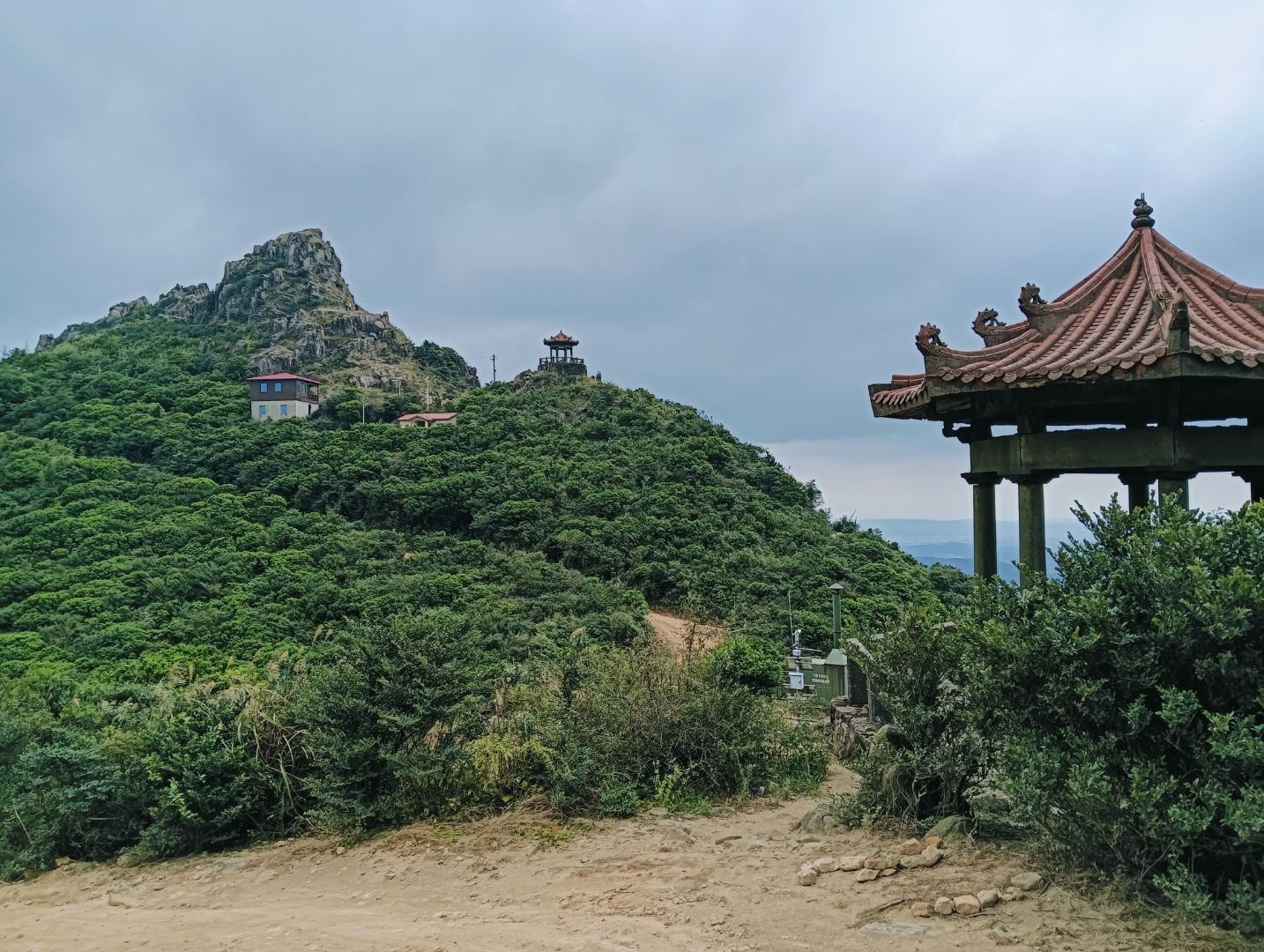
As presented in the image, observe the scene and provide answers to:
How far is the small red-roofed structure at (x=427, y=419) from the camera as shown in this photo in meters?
44.8

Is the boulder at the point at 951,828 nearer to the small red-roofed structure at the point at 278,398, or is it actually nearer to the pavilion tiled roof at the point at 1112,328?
the pavilion tiled roof at the point at 1112,328

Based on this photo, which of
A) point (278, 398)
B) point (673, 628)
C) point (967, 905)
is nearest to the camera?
point (967, 905)

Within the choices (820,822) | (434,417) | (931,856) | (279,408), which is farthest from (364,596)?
(279,408)

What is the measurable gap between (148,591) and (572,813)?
87.0ft

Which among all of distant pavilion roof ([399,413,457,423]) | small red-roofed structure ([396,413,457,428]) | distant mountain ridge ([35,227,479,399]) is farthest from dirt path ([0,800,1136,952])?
distant mountain ridge ([35,227,479,399])

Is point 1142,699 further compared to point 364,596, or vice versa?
point 364,596

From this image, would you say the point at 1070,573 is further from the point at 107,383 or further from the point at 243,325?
the point at 243,325

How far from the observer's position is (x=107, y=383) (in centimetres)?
4769

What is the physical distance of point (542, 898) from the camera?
408 cm

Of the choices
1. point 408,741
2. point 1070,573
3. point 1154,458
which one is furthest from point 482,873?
point 1154,458

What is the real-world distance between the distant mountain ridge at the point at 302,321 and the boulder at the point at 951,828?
50937 mm

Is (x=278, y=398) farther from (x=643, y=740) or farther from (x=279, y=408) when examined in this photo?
(x=643, y=740)

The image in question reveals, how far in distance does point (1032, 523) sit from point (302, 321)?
61.2 m

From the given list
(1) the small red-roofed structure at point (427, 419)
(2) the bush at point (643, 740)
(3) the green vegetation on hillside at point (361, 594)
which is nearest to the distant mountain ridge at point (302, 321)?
(3) the green vegetation on hillside at point (361, 594)
